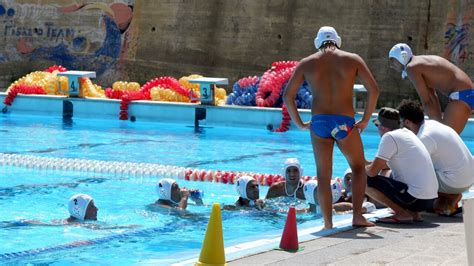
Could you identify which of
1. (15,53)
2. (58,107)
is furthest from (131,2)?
(58,107)

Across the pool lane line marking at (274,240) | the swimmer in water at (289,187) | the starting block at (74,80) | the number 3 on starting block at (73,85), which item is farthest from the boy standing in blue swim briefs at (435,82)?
the number 3 on starting block at (73,85)

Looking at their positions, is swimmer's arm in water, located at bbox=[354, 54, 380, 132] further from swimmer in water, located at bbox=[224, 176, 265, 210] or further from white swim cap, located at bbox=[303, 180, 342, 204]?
swimmer in water, located at bbox=[224, 176, 265, 210]

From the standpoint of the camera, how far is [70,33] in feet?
84.3

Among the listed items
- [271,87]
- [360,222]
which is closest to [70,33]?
[271,87]

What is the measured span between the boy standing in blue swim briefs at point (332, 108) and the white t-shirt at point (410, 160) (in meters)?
0.21

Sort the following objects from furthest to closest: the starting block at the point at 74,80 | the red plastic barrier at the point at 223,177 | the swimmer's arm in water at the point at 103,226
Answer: the starting block at the point at 74,80, the red plastic barrier at the point at 223,177, the swimmer's arm in water at the point at 103,226

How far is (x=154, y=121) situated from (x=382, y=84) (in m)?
5.97

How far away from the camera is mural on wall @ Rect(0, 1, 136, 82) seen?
25.1 meters

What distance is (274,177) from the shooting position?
1043 centimetres

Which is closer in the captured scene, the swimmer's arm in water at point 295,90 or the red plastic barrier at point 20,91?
the swimmer's arm in water at point 295,90

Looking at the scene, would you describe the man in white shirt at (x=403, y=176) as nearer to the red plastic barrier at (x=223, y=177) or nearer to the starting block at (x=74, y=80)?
the red plastic barrier at (x=223, y=177)

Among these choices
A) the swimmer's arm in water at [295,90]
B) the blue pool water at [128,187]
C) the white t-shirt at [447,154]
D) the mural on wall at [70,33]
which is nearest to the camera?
the swimmer's arm in water at [295,90]

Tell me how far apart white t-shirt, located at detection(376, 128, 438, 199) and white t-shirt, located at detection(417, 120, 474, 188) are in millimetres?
254

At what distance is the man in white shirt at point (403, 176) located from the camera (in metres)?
6.61
